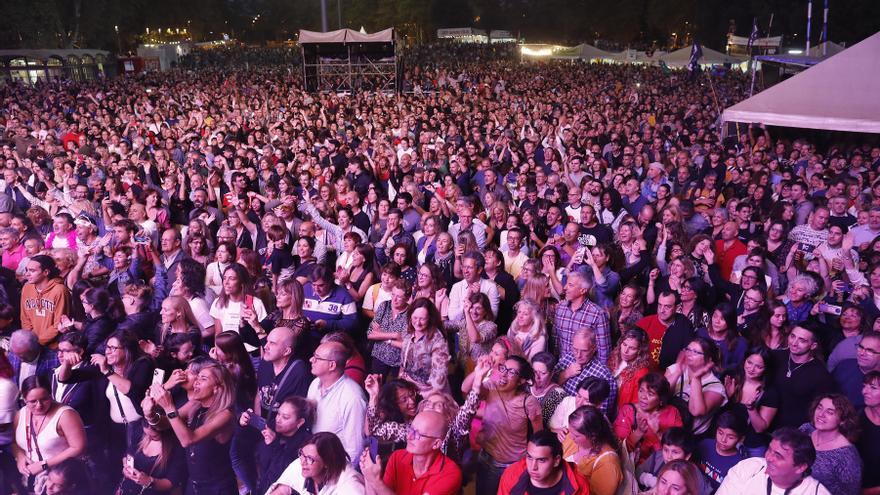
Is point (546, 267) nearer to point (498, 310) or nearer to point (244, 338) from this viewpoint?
point (498, 310)

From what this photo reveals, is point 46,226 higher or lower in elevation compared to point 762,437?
higher

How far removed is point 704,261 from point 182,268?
3992 millimetres

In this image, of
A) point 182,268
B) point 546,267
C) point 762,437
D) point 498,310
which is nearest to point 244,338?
point 182,268

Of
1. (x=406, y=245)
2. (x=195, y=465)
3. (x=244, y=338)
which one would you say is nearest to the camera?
(x=195, y=465)

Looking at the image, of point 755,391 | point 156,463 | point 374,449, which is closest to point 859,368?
point 755,391

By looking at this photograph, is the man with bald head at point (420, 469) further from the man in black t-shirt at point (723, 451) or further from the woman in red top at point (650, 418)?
the man in black t-shirt at point (723, 451)

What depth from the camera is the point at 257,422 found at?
363 cm

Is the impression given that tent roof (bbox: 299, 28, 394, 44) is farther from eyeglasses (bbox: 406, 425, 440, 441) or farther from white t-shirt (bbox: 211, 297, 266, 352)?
eyeglasses (bbox: 406, 425, 440, 441)

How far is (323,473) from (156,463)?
0.99 metres

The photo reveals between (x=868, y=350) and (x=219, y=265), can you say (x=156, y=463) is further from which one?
(x=868, y=350)

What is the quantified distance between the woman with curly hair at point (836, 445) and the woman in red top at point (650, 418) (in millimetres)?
636

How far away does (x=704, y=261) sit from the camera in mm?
5422

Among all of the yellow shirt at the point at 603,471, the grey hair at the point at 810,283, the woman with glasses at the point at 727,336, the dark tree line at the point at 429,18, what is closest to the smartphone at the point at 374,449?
the yellow shirt at the point at 603,471

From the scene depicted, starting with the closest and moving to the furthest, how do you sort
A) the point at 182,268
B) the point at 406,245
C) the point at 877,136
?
the point at 182,268 → the point at 406,245 → the point at 877,136
